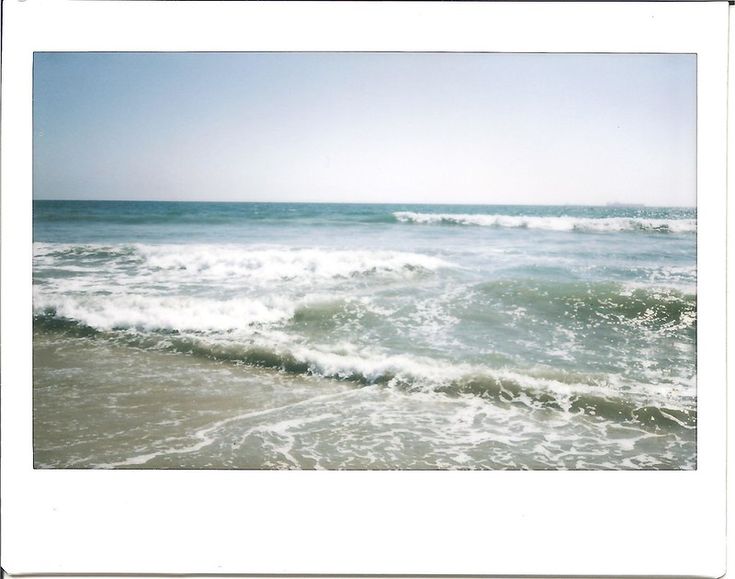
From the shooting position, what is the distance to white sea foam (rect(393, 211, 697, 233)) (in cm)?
226

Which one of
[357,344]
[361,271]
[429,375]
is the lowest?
[429,375]

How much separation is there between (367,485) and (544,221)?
190 cm

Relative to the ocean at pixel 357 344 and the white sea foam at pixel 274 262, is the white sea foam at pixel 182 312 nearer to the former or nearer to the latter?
the ocean at pixel 357 344

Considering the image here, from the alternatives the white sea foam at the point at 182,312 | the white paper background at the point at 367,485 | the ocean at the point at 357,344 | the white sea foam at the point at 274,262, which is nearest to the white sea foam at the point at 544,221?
the ocean at the point at 357,344

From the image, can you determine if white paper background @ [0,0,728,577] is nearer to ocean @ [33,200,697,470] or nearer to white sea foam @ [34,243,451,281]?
ocean @ [33,200,697,470]

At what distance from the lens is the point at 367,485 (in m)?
1.71

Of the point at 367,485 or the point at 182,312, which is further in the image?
the point at 182,312

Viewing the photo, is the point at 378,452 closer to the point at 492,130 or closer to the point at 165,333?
the point at 165,333

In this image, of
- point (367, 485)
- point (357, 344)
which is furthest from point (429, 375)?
point (367, 485)

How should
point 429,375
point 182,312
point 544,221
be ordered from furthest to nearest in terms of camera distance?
1. point 544,221
2. point 182,312
3. point 429,375

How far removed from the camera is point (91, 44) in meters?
1.68

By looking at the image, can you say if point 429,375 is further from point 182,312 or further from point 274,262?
point 182,312

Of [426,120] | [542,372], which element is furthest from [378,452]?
[426,120]

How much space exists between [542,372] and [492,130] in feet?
3.58
